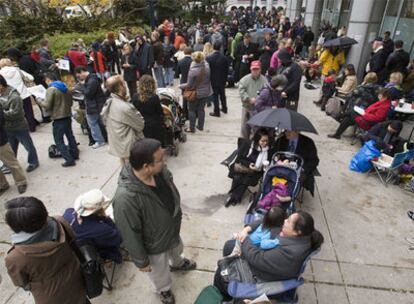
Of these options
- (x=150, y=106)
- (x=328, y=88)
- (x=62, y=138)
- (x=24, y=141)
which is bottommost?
(x=328, y=88)

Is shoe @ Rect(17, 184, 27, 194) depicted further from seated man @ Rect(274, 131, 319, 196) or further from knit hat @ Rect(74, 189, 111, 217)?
seated man @ Rect(274, 131, 319, 196)

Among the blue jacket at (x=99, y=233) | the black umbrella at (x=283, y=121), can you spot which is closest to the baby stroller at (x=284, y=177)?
the black umbrella at (x=283, y=121)

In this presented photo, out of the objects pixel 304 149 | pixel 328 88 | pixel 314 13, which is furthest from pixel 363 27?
pixel 314 13

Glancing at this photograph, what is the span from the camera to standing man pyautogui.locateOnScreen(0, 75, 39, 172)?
15.8 ft

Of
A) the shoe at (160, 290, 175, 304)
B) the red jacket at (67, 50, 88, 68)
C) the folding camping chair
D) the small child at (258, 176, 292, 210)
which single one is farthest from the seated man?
the red jacket at (67, 50, 88, 68)

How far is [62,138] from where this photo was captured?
19.0ft

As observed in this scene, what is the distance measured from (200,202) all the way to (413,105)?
17.3ft

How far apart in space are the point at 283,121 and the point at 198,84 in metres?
3.23

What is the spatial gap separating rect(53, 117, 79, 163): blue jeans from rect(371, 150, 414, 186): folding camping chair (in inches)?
228

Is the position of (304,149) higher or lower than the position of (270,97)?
lower

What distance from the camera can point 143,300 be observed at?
331 centimetres

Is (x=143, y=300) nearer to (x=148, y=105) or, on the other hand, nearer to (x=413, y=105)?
(x=148, y=105)

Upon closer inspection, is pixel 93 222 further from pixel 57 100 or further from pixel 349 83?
pixel 349 83

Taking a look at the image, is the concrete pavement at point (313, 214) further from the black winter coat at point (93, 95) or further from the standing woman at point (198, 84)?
the black winter coat at point (93, 95)
